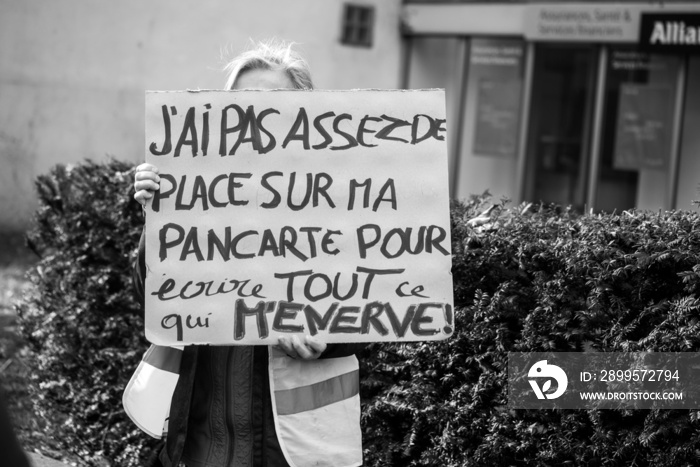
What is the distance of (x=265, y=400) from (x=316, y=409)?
144mm

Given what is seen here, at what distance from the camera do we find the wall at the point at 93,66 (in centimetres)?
1324

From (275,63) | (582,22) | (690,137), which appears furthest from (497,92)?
(275,63)

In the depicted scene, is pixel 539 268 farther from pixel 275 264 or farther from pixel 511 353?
pixel 275 264

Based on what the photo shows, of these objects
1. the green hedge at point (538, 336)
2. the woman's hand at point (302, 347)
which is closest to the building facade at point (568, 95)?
the green hedge at point (538, 336)

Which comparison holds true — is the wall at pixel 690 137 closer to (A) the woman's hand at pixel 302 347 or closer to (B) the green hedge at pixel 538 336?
(B) the green hedge at pixel 538 336

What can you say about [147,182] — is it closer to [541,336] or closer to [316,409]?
[316,409]

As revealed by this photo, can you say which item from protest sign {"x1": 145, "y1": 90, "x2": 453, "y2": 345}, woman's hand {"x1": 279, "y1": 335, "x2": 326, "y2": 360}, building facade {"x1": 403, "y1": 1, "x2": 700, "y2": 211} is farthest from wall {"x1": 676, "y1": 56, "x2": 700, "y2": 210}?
woman's hand {"x1": 279, "y1": 335, "x2": 326, "y2": 360}

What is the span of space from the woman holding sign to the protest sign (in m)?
0.08

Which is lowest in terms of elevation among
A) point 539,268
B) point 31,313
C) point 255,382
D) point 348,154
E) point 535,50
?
point 31,313

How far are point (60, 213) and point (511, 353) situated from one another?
2756 mm

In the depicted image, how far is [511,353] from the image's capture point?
3459mm

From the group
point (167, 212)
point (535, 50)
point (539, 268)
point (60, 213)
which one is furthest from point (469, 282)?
point (535, 50)

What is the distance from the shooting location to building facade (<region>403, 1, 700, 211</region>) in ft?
40.3

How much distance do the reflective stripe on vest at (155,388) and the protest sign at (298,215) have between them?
0.52ft
